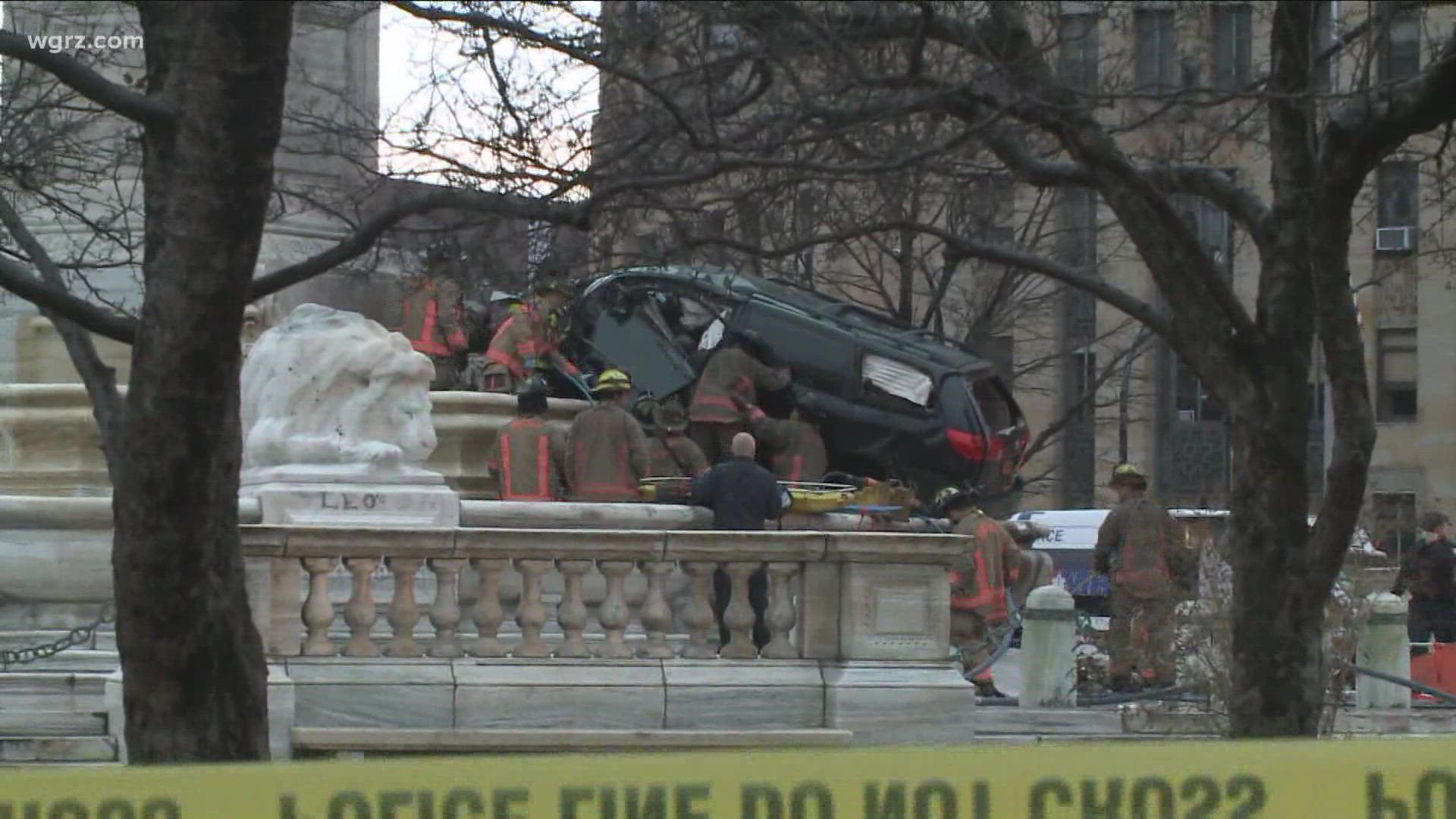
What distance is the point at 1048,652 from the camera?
17031 mm

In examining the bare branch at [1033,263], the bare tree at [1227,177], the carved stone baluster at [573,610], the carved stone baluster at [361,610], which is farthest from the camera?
the carved stone baluster at [573,610]

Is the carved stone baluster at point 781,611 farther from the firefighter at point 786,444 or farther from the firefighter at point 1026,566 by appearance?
Answer: the firefighter at point 786,444

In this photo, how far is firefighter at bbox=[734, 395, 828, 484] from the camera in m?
20.0

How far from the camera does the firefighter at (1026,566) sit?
66.2 feet

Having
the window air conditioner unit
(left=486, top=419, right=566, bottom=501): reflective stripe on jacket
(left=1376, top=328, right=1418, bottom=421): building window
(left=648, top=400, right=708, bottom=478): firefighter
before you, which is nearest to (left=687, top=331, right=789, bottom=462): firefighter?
(left=648, top=400, right=708, bottom=478): firefighter

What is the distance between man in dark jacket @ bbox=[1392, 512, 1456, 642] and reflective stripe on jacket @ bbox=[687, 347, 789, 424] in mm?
5775

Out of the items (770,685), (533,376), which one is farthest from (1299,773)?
(533,376)

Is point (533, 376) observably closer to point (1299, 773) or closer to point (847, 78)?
point (847, 78)

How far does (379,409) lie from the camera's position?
45.4ft

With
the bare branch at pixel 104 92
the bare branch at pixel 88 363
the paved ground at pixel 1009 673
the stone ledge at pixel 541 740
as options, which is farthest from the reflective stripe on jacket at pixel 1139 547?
the bare branch at pixel 104 92

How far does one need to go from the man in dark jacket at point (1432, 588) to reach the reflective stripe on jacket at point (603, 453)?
8.40 meters

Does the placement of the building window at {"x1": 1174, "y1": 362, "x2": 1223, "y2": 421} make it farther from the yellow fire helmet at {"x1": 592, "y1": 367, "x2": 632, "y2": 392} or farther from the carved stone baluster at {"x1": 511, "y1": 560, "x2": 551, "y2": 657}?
the carved stone baluster at {"x1": 511, "y1": 560, "x2": 551, "y2": 657}

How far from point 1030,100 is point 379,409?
457cm

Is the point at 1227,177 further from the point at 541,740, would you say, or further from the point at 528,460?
the point at 528,460
